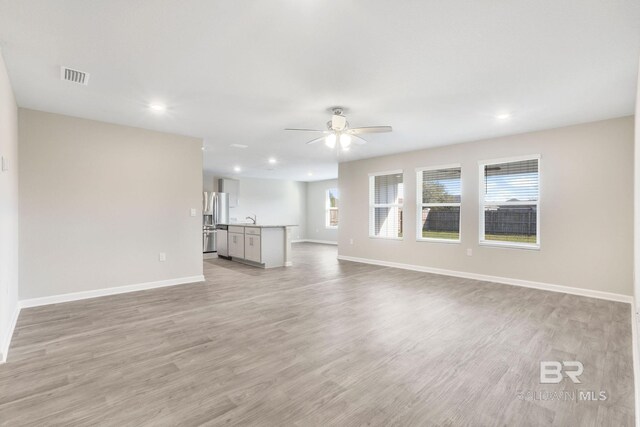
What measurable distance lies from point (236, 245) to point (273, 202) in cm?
448

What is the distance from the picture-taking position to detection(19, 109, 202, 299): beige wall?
12.4 feet

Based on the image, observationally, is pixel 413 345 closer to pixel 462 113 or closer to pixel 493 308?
pixel 493 308

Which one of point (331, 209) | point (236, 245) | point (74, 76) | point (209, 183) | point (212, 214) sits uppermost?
point (74, 76)

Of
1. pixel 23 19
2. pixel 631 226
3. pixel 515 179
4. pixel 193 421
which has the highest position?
pixel 23 19

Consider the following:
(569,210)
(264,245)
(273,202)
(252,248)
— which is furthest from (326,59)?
(273,202)

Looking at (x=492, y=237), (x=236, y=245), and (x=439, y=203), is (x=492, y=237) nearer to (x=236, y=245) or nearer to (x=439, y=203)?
(x=439, y=203)

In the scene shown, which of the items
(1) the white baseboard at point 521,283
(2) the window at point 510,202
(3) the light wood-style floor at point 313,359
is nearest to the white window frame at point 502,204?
(2) the window at point 510,202

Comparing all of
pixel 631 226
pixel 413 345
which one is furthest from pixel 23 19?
pixel 631 226

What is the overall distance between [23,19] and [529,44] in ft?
11.8

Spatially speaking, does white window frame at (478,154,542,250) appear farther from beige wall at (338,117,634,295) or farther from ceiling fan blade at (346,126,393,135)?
ceiling fan blade at (346,126,393,135)

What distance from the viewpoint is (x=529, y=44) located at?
232cm

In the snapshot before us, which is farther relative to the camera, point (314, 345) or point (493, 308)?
point (493, 308)

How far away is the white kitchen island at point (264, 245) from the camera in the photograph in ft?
21.0

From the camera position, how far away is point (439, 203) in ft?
19.5
